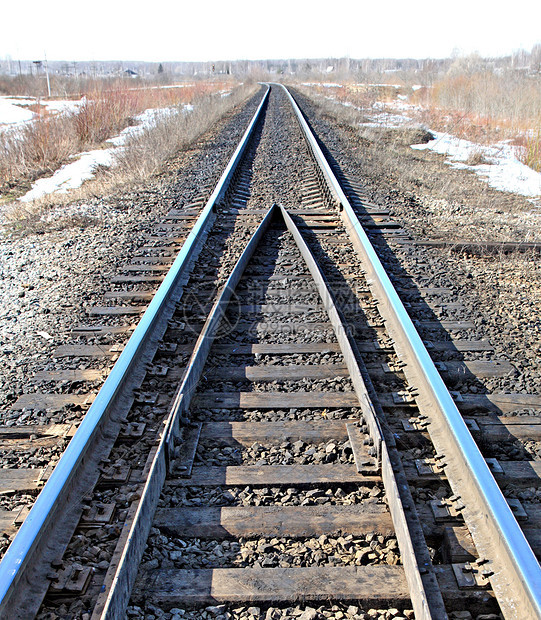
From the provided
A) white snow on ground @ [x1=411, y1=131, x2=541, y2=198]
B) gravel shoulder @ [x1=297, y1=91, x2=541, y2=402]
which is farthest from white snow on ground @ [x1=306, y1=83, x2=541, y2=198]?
gravel shoulder @ [x1=297, y1=91, x2=541, y2=402]

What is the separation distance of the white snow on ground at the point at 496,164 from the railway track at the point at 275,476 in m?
6.41

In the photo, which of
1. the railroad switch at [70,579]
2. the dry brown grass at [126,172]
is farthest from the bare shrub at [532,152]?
the railroad switch at [70,579]

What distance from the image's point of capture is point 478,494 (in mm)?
→ 2303

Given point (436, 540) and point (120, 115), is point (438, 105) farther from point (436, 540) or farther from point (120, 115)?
point (436, 540)

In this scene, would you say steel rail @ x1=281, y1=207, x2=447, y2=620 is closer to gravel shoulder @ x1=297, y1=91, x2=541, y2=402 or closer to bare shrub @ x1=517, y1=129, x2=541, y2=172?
gravel shoulder @ x1=297, y1=91, x2=541, y2=402

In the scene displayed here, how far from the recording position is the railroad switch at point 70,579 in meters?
2.02

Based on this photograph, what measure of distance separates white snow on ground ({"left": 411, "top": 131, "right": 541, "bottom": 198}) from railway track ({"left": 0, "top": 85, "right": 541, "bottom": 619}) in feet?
21.0

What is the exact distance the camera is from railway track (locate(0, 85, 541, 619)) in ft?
6.56

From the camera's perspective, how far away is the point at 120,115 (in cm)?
1797

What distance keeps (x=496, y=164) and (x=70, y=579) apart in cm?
1165

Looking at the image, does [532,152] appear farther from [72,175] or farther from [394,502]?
[394,502]

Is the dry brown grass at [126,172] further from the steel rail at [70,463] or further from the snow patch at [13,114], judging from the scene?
the snow patch at [13,114]

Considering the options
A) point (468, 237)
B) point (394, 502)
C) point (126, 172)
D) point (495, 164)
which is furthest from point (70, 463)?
point (495, 164)

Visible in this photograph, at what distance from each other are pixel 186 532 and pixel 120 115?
17.8 metres
